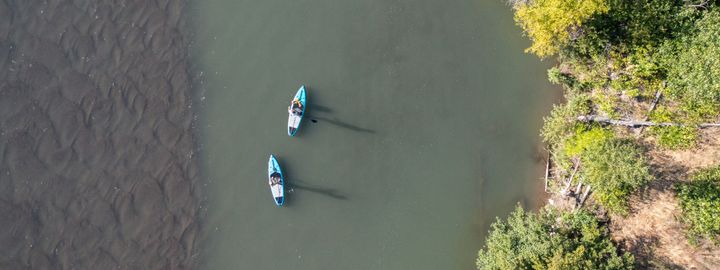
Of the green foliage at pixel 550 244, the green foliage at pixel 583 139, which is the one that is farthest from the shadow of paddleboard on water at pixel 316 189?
the green foliage at pixel 583 139

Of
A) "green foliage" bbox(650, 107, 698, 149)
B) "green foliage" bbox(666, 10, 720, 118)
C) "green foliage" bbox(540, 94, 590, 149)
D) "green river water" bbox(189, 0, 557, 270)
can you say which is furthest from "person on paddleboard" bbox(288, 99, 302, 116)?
"green foliage" bbox(666, 10, 720, 118)

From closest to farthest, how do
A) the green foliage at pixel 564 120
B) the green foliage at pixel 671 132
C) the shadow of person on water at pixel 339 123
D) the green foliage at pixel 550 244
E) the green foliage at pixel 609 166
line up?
the green foliage at pixel 550 244 < the green foliage at pixel 609 166 < the green foliage at pixel 671 132 < the green foliage at pixel 564 120 < the shadow of person on water at pixel 339 123

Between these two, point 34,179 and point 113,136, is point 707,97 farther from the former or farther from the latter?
point 34,179

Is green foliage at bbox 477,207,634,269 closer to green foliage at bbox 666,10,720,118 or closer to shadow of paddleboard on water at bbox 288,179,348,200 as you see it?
green foliage at bbox 666,10,720,118

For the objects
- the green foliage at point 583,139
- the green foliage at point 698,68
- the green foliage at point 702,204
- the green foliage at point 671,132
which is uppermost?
the green foliage at point 698,68

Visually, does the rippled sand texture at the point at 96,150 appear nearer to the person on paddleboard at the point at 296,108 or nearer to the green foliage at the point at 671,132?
the person on paddleboard at the point at 296,108

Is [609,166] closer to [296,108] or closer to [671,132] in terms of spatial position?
[671,132]
